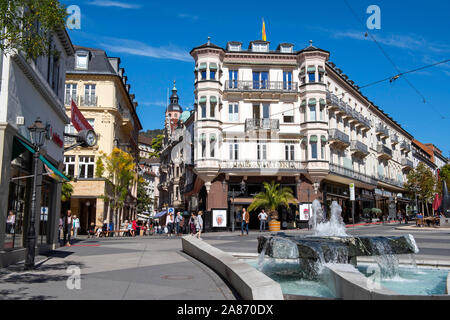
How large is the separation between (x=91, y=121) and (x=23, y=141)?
93.4 feet

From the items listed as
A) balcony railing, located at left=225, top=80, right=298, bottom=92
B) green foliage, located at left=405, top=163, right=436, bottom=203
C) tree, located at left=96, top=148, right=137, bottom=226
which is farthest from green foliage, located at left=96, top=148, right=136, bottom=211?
green foliage, located at left=405, top=163, right=436, bottom=203

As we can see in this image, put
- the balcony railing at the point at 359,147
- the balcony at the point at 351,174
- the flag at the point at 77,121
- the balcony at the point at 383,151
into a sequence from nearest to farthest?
the flag at the point at 77,121 < the balcony at the point at 351,174 < the balcony railing at the point at 359,147 < the balcony at the point at 383,151

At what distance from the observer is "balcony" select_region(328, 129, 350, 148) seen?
138 ft

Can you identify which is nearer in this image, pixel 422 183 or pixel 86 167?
pixel 86 167

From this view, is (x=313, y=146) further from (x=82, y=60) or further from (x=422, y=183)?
(x=422, y=183)

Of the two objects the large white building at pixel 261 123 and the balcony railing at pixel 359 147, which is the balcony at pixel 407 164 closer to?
the balcony railing at pixel 359 147

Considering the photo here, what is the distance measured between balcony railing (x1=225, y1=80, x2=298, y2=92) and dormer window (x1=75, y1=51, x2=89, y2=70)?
46.7ft

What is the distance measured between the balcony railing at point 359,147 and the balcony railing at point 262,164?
506 inches

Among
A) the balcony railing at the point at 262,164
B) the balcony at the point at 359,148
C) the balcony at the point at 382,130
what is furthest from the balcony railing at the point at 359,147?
the balcony railing at the point at 262,164

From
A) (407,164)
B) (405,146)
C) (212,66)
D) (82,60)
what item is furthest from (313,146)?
(405,146)

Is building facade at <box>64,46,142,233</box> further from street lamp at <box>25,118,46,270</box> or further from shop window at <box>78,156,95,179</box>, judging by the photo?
street lamp at <box>25,118,46,270</box>

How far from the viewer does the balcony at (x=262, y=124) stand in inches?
1518

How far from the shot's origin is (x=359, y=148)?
49.3 metres

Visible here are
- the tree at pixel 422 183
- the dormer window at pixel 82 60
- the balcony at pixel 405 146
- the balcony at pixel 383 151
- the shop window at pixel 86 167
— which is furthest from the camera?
the balcony at pixel 405 146
